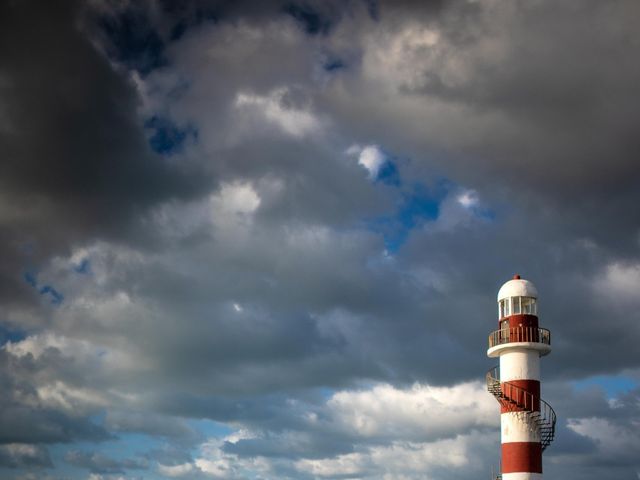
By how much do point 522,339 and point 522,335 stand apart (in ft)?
1.26

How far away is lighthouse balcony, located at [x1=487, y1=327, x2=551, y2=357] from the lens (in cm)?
7650

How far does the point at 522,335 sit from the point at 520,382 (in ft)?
13.6

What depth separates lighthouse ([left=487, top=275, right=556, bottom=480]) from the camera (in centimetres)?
7512

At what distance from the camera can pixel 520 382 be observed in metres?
76.4

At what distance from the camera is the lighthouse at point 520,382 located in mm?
75125

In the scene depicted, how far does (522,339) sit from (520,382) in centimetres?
378

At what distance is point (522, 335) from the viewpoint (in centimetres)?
7681

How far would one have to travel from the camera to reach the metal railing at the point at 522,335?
76.8 metres

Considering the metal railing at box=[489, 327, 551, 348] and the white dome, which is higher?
the white dome

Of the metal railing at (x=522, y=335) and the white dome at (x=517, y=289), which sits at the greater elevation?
the white dome at (x=517, y=289)

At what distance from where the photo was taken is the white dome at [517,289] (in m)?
79.1

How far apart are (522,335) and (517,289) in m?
4.60

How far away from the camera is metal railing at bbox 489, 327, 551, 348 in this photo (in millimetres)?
76812

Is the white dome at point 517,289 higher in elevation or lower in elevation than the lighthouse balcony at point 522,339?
higher
